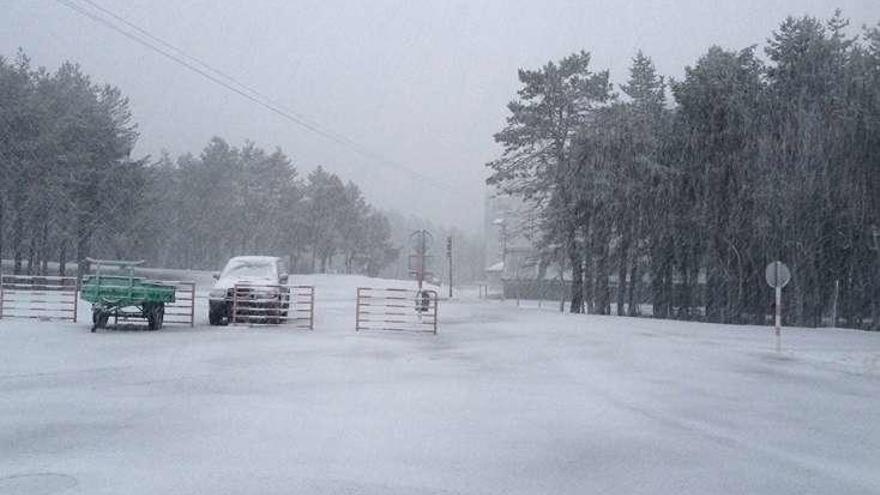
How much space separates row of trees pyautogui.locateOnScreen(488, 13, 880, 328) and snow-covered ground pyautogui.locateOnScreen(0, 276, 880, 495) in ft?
64.3

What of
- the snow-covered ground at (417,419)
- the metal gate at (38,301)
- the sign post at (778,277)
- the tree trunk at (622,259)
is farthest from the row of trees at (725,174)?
the metal gate at (38,301)

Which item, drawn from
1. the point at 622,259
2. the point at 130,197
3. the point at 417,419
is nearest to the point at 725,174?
the point at 622,259

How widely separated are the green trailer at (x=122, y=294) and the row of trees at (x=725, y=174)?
25.5 m

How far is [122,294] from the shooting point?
814 inches

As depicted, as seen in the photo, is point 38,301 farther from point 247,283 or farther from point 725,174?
point 725,174

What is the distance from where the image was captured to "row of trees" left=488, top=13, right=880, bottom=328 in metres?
36.6

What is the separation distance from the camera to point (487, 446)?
853 cm

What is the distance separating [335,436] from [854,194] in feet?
112

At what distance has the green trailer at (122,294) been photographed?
814 inches

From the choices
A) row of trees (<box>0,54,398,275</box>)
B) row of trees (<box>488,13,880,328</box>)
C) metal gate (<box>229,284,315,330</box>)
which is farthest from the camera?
row of trees (<box>0,54,398,275</box>)

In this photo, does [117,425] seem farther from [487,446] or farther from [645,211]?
[645,211]

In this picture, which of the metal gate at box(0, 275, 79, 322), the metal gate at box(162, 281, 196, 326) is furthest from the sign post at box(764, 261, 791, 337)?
the metal gate at box(0, 275, 79, 322)

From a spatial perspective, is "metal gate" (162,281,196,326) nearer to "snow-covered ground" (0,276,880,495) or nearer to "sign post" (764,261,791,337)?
"snow-covered ground" (0,276,880,495)

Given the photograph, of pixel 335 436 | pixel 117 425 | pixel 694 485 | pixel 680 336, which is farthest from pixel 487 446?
pixel 680 336
